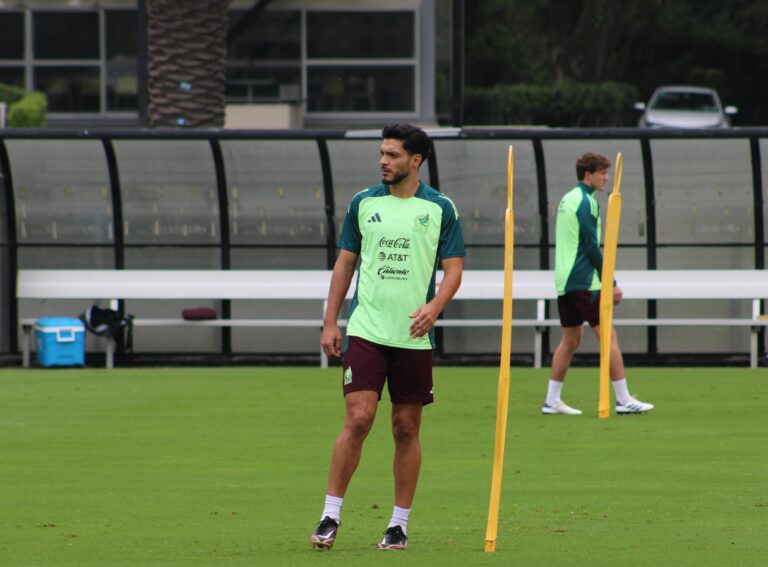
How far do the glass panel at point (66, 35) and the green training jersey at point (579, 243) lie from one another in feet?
82.4

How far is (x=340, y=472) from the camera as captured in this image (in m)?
6.84

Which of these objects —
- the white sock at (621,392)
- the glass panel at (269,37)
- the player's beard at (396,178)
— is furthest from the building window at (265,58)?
the player's beard at (396,178)

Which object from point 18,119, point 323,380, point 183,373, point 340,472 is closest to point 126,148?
point 183,373

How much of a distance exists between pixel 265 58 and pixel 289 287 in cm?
1954

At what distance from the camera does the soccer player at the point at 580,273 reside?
11.7 m

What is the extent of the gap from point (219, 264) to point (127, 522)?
31.7 ft

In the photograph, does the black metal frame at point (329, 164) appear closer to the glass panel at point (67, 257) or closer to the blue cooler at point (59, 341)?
the glass panel at point (67, 257)

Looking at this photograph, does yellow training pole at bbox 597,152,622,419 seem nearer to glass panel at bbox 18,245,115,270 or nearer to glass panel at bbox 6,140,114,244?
glass panel at bbox 6,140,114,244

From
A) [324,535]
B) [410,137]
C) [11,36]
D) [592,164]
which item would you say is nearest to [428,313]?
[410,137]

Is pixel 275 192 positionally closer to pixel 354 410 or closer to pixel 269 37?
pixel 354 410

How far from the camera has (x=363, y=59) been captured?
3466 cm

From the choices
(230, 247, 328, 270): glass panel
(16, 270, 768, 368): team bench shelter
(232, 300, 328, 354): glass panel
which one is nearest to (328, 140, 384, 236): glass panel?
(230, 247, 328, 270): glass panel

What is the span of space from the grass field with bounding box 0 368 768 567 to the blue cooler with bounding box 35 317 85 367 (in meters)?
1.66

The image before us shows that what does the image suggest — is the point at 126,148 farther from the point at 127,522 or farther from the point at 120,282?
the point at 127,522
